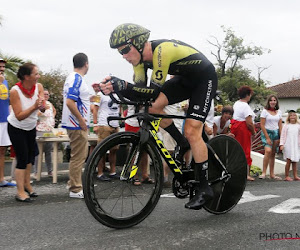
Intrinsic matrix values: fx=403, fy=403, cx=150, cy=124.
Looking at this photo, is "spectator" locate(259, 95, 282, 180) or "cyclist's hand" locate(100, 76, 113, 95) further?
"spectator" locate(259, 95, 282, 180)

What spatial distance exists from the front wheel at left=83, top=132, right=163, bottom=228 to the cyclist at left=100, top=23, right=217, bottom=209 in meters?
0.41

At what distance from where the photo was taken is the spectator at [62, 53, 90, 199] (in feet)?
19.3

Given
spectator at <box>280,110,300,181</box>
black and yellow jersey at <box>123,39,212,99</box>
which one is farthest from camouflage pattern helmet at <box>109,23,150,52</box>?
spectator at <box>280,110,300,181</box>

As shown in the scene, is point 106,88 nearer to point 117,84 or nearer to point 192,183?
point 117,84

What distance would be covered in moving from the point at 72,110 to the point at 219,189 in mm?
2565

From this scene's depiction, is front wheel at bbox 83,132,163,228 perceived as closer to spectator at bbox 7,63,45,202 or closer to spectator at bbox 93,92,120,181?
spectator at bbox 7,63,45,202

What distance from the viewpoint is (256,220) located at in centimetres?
411

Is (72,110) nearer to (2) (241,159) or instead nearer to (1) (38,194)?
(1) (38,194)

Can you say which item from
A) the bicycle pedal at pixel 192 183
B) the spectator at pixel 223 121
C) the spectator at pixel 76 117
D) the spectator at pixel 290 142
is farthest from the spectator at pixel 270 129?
the bicycle pedal at pixel 192 183

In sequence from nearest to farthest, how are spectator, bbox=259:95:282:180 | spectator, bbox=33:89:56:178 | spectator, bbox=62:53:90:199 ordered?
spectator, bbox=62:53:90:199 → spectator, bbox=33:89:56:178 → spectator, bbox=259:95:282:180

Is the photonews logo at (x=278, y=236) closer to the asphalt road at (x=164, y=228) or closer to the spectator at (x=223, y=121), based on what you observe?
the asphalt road at (x=164, y=228)

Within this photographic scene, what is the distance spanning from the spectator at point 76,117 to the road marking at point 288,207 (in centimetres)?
281

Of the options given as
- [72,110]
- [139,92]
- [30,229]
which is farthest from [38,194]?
[139,92]

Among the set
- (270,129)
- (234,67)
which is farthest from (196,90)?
(234,67)
